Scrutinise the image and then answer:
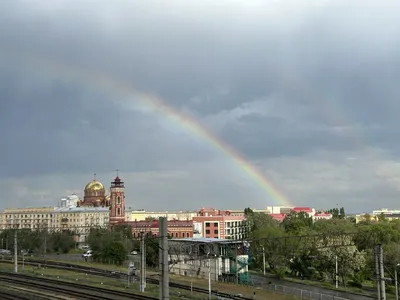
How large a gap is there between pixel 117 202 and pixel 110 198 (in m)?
5.44

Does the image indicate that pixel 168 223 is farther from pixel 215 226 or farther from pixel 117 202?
pixel 117 202

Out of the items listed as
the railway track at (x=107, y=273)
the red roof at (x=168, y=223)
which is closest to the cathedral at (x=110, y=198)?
the red roof at (x=168, y=223)

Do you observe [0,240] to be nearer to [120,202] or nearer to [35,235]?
[35,235]

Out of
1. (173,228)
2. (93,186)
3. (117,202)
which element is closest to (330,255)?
(173,228)

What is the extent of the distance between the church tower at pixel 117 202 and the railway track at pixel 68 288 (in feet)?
259

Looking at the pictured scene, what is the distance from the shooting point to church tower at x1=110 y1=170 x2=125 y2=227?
13262 centimetres

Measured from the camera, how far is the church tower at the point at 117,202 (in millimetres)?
132625

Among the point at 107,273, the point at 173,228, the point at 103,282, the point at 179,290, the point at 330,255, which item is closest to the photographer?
the point at 179,290

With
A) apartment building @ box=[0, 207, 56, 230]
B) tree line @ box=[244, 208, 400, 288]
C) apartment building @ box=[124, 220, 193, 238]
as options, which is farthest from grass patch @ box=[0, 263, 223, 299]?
apartment building @ box=[0, 207, 56, 230]

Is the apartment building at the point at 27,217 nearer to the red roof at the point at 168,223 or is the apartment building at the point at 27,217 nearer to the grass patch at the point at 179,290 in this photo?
the red roof at the point at 168,223

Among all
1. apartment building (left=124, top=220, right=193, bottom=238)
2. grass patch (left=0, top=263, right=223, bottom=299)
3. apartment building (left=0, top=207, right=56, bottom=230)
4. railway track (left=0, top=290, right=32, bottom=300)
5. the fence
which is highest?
apartment building (left=0, top=207, right=56, bottom=230)

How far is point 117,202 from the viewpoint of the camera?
441 feet

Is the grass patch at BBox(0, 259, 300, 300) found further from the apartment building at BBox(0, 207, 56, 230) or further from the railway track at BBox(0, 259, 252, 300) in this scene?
the apartment building at BBox(0, 207, 56, 230)

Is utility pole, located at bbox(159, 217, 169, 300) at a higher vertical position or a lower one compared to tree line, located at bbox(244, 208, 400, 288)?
higher
